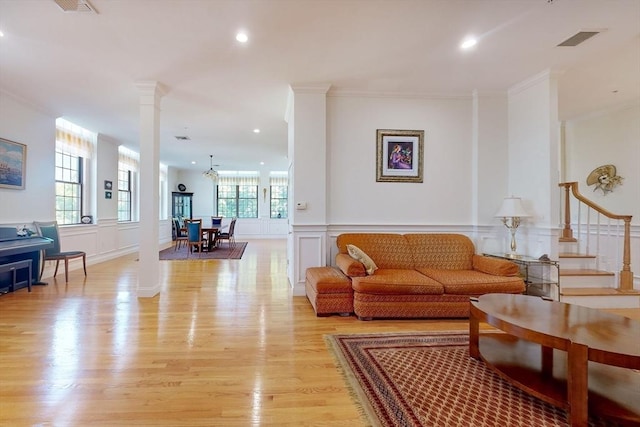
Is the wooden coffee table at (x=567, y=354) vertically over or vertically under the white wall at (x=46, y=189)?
under

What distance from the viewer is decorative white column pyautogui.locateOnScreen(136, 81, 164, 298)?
4031 millimetres

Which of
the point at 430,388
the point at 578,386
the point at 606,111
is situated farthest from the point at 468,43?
the point at 606,111

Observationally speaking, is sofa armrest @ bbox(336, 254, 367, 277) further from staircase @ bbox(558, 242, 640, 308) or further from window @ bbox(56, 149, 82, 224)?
window @ bbox(56, 149, 82, 224)

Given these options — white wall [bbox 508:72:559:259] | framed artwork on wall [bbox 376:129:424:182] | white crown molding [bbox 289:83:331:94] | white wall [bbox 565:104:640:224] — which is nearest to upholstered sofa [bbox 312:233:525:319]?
white wall [bbox 508:72:559:259]

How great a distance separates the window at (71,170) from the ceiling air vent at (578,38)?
24.8ft

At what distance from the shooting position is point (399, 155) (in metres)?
4.35

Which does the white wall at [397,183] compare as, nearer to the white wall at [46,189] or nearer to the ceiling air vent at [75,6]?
the ceiling air vent at [75,6]

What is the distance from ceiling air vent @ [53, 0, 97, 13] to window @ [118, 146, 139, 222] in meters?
6.29

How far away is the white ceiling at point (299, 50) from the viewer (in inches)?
102

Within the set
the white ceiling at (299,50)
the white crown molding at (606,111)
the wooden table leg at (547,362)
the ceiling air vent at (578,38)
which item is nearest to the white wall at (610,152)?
the white crown molding at (606,111)

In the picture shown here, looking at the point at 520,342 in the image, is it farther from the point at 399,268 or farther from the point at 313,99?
the point at 313,99

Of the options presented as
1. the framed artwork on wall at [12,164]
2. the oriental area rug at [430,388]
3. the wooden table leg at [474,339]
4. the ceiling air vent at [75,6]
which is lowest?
the oriental area rug at [430,388]

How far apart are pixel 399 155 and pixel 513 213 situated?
1.57 meters

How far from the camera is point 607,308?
12.2 ft
